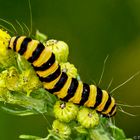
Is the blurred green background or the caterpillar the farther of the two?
the blurred green background

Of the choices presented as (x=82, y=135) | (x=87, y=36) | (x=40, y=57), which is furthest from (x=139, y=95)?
(x=40, y=57)

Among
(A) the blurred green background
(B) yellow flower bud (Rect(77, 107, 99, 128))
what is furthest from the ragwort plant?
(A) the blurred green background

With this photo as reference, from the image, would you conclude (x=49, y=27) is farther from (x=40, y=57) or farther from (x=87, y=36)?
(x=40, y=57)

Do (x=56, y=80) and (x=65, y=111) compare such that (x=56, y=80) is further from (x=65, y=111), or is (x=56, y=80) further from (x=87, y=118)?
(x=87, y=118)

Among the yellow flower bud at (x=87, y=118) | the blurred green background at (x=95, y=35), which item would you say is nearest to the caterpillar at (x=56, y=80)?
the yellow flower bud at (x=87, y=118)

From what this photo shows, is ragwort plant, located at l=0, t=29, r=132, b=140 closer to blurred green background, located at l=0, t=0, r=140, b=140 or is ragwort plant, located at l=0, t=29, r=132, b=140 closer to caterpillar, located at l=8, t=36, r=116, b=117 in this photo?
caterpillar, located at l=8, t=36, r=116, b=117
